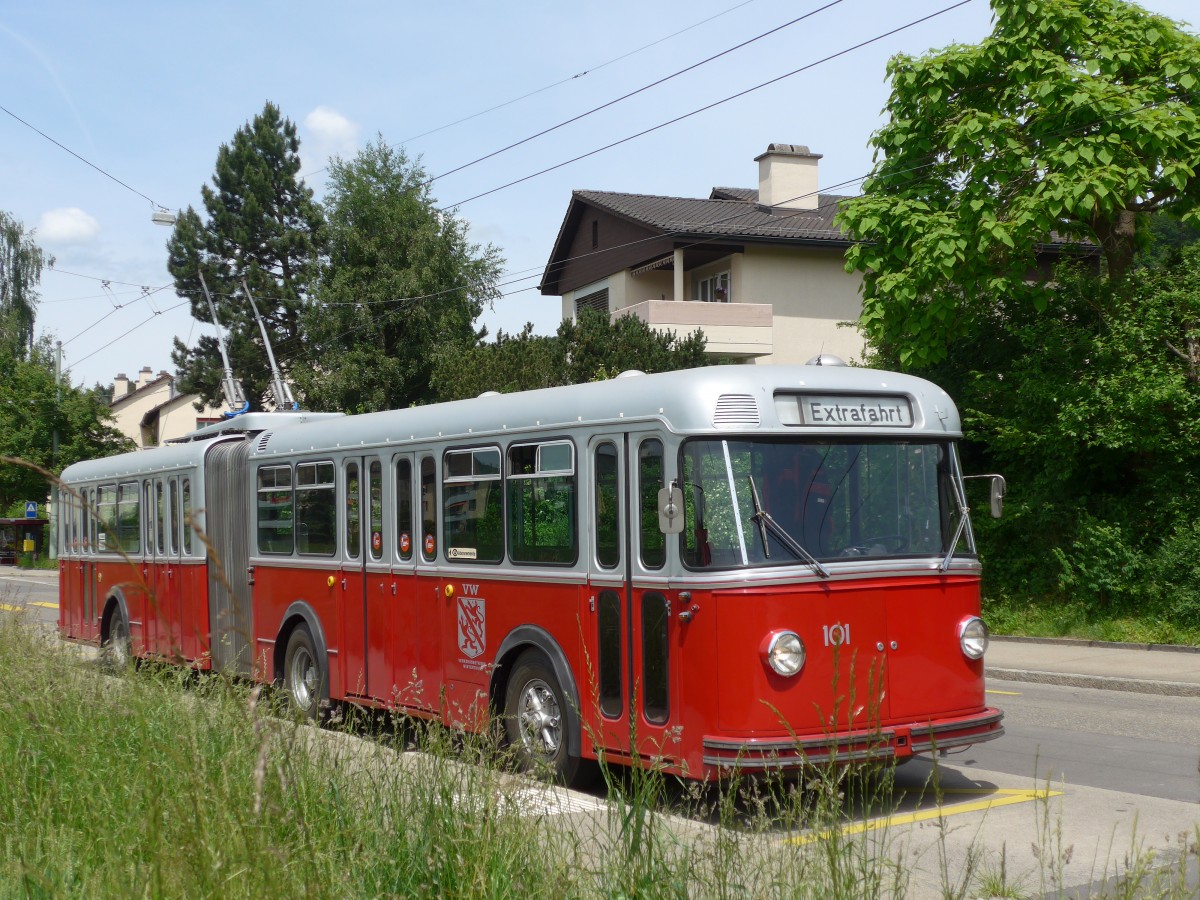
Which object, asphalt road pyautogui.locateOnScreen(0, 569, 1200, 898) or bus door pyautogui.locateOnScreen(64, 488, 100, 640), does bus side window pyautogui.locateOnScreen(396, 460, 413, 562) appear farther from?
bus door pyautogui.locateOnScreen(64, 488, 100, 640)

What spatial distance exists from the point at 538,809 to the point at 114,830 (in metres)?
1.65

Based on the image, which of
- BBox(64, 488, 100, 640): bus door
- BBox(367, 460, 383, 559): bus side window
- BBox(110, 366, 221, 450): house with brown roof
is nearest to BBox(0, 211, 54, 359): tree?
BBox(110, 366, 221, 450): house with brown roof

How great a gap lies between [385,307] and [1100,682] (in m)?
41.7

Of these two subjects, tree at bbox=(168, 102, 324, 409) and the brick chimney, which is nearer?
the brick chimney

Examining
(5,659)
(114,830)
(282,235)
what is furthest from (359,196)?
(114,830)

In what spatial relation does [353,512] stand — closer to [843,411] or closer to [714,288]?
[843,411]

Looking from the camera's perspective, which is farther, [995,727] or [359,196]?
[359,196]

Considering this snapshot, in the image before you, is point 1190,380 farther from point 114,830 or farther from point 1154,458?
point 114,830

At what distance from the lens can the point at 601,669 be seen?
341 inches

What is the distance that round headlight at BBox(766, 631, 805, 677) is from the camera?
7754 millimetres

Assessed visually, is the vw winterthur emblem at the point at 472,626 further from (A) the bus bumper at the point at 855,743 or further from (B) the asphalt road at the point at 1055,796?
(A) the bus bumper at the point at 855,743

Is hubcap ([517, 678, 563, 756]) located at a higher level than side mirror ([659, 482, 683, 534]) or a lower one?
lower

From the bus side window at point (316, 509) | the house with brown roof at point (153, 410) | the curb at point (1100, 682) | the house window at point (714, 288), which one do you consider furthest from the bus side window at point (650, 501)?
the house with brown roof at point (153, 410)

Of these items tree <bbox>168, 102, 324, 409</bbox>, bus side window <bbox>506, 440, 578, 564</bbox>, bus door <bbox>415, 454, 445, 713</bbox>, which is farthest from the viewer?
tree <bbox>168, 102, 324, 409</bbox>
